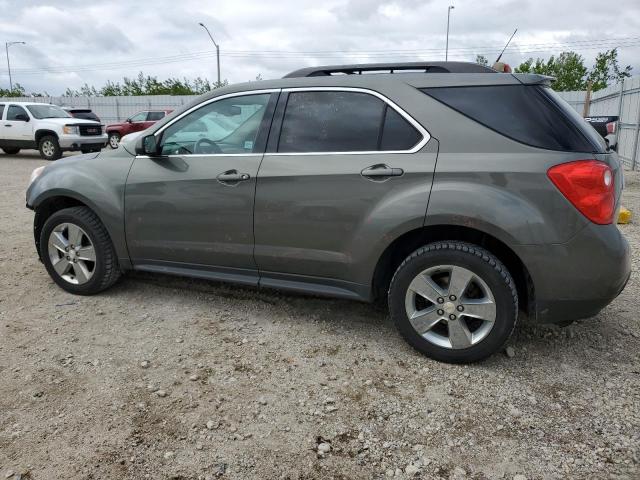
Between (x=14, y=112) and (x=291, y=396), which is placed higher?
(x=14, y=112)

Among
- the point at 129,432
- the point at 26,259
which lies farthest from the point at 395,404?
the point at 26,259

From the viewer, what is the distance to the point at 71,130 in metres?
15.4

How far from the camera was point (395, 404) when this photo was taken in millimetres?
2703

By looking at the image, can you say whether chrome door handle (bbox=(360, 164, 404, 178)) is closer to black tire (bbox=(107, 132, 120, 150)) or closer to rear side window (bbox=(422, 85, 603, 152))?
rear side window (bbox=(422, 85, 603, 152))

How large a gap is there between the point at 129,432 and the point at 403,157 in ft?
6.83

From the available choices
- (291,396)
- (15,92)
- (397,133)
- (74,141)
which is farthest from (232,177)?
(15,92)

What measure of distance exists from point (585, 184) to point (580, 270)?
1.51 feet

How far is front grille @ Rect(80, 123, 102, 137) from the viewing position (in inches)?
620

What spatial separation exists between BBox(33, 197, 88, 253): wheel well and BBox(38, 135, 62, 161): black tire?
12.7 m

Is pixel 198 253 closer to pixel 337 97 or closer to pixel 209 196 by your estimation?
pixel 209 196

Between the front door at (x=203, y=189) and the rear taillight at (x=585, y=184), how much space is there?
6.04 ft

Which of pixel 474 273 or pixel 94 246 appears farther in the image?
pixel 94 246

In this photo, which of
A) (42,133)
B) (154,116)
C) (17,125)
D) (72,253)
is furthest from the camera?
(154,116)

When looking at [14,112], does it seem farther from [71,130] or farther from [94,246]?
[94,246]
